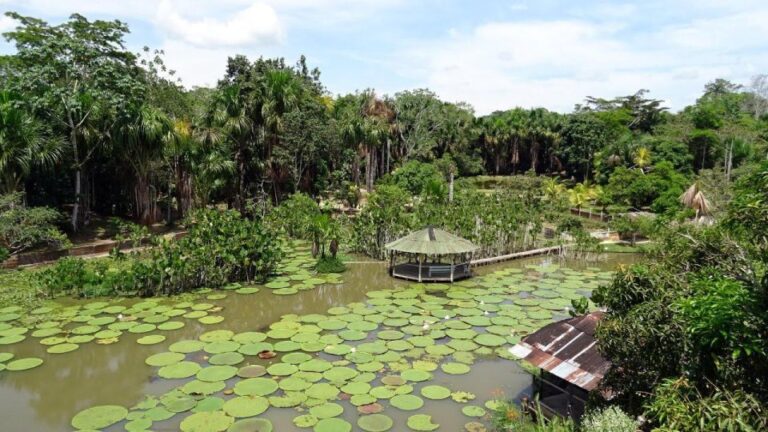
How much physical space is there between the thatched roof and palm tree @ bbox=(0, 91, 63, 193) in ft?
40.0

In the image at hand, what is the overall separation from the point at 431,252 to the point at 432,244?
42cm

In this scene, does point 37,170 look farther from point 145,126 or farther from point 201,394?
point 201,394

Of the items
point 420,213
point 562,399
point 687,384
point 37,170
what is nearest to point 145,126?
point 37,170

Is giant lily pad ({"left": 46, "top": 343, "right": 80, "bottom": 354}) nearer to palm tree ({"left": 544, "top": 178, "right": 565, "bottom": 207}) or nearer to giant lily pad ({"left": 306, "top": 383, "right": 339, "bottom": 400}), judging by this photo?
giant lily pad ({"left": 306, "top": 383, "right": 339, "bottom": 400})

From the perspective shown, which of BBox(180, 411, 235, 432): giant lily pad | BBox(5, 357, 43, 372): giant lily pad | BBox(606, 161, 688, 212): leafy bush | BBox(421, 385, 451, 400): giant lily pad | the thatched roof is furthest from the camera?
BBox(606, 161, 688, 212): leafy bush

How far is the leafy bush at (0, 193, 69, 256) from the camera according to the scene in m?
16.0

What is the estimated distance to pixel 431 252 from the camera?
53.2 ft

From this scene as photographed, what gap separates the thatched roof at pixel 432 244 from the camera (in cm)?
1639

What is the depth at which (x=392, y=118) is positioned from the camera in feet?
127

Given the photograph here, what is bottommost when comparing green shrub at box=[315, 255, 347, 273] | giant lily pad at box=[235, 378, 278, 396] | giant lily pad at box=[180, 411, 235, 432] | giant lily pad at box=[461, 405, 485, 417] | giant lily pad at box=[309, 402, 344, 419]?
giant lily pad at box=[461, 405, 485, 417]

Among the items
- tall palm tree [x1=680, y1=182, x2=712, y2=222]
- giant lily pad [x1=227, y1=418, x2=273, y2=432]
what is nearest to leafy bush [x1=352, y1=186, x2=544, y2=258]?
tall palm tree [x1=680, y1=182, x2=712, y2=222]

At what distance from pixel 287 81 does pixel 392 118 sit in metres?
14.2

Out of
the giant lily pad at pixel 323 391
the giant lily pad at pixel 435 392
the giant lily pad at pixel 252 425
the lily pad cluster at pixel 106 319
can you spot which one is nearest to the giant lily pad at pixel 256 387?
the giant lily pad at pixel 323 391

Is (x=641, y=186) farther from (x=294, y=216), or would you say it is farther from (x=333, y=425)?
(x=333, y=425)
